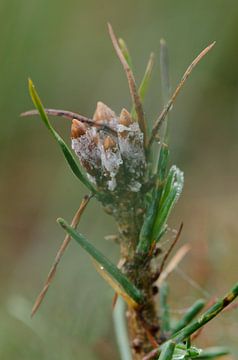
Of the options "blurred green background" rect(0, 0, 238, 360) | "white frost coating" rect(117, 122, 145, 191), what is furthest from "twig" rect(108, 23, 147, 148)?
"blurred green background" rect(0, 0, 238, 360)

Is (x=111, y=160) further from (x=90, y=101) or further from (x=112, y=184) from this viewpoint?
(x=90, y=101)

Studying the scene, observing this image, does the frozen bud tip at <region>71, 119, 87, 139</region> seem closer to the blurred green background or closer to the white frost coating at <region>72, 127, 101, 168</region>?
the white frost coating at <region>72, 127, 101, 168</region>

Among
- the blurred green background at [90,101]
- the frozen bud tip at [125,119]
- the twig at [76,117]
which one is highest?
the blurred green background at [90,101]

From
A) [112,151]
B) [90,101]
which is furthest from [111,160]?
[90,101]

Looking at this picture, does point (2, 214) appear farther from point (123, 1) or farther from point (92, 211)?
point (123, 1)

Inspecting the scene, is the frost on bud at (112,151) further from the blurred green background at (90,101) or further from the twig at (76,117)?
the blurred green background at (90,101)

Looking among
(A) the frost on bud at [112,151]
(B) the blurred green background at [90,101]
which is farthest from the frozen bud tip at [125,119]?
(B) the blurred green background at [90,101]

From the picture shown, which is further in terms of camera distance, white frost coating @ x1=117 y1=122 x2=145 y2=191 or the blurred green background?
the blurred green background
